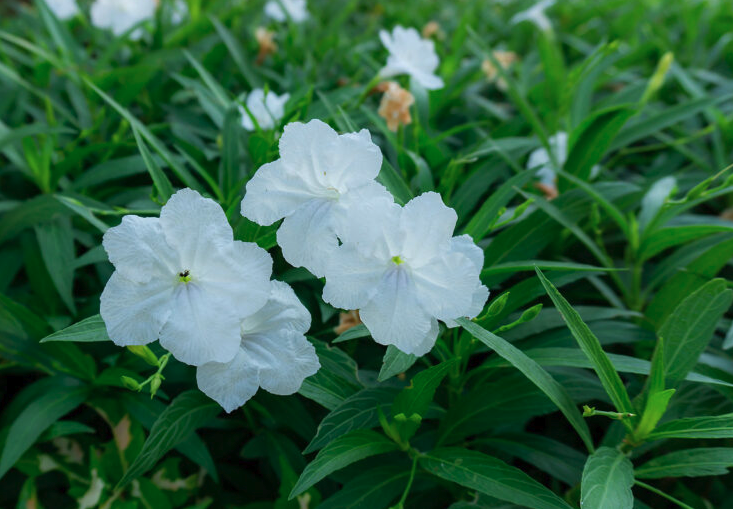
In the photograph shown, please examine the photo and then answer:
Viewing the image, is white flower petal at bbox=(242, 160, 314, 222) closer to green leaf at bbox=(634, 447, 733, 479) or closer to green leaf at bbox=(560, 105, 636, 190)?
green leaf at bbox=(634, 447, 733, 479)

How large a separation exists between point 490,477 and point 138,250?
1.97 ft

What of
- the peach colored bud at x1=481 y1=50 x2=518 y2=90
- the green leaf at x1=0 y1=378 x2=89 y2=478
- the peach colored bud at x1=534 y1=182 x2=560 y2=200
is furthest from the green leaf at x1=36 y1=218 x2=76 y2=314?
the peach colored bud at x1=481 y1=50 x2=518 y2=90

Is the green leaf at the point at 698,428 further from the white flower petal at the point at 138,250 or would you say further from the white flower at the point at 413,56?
the white flower at the point at 413,56

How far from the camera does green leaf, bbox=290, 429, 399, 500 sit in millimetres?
843

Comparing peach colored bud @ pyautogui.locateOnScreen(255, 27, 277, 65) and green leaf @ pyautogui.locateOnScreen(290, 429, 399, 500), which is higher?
peach colored bud @ pyautogui.locateOnScreen(255, 27, 277, 65)

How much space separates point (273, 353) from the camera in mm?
855

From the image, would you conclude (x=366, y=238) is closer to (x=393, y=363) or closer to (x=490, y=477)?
(x=393, y=363)

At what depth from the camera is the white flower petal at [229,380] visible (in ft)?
2.70

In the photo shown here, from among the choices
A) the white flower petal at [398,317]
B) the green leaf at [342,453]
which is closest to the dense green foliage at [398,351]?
the green leaf at [342,453]

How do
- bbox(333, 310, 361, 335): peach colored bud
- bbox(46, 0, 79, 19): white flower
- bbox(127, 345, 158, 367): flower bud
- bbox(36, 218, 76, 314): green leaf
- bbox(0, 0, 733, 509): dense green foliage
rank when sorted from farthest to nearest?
bbox(46, 0, 79, 19): white flower < bbox(36, 218, 76, 314): green leaf < bbox(333, 310, 361, 335): peach colored bud < bbox(0, 0, 733, 509): dense green foliage < bbox(127, 345, 158, 367): flower bud

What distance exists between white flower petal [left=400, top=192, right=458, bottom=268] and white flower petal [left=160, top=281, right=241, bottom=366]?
24 centimetres

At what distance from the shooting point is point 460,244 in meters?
0.86

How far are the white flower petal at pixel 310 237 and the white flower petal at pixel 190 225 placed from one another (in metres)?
0.09

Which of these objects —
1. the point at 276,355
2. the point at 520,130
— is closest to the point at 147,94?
the point at 520,130
